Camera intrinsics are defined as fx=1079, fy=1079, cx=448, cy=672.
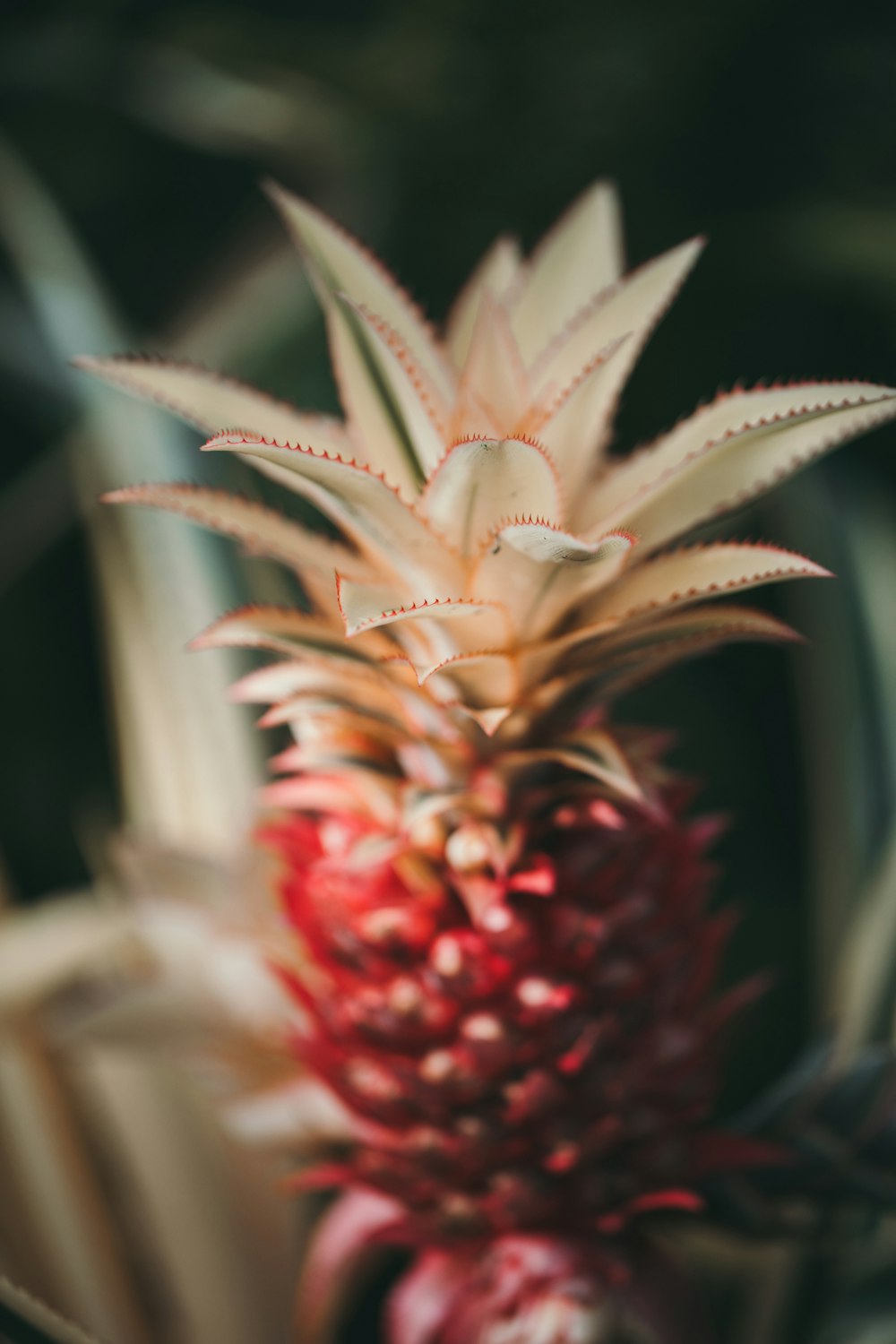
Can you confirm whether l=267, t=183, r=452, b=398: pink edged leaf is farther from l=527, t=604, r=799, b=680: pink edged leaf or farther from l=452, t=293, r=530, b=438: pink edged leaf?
l=527, t=604, r=799, b=680: pink edged leaf

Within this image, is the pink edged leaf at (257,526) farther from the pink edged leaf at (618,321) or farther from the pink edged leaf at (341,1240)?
the pink edged leaf at (341,1240)

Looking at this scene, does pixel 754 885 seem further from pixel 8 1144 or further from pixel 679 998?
pixel 8 1144

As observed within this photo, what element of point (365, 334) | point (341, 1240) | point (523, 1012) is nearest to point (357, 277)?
point (365, 334)

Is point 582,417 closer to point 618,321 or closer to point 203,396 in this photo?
point 618,321

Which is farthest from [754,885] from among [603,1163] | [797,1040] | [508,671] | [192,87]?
[192,87]

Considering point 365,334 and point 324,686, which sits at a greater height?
point 365,334

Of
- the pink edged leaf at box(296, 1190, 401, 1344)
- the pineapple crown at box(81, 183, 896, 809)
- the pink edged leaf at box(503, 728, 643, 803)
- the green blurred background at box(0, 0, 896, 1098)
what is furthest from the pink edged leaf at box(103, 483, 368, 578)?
the green blurred background at box(0, 0, 896, 1098)

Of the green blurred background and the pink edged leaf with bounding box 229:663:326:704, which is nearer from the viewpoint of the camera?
the pink edged leaf with bounding box 229:663:326:704
